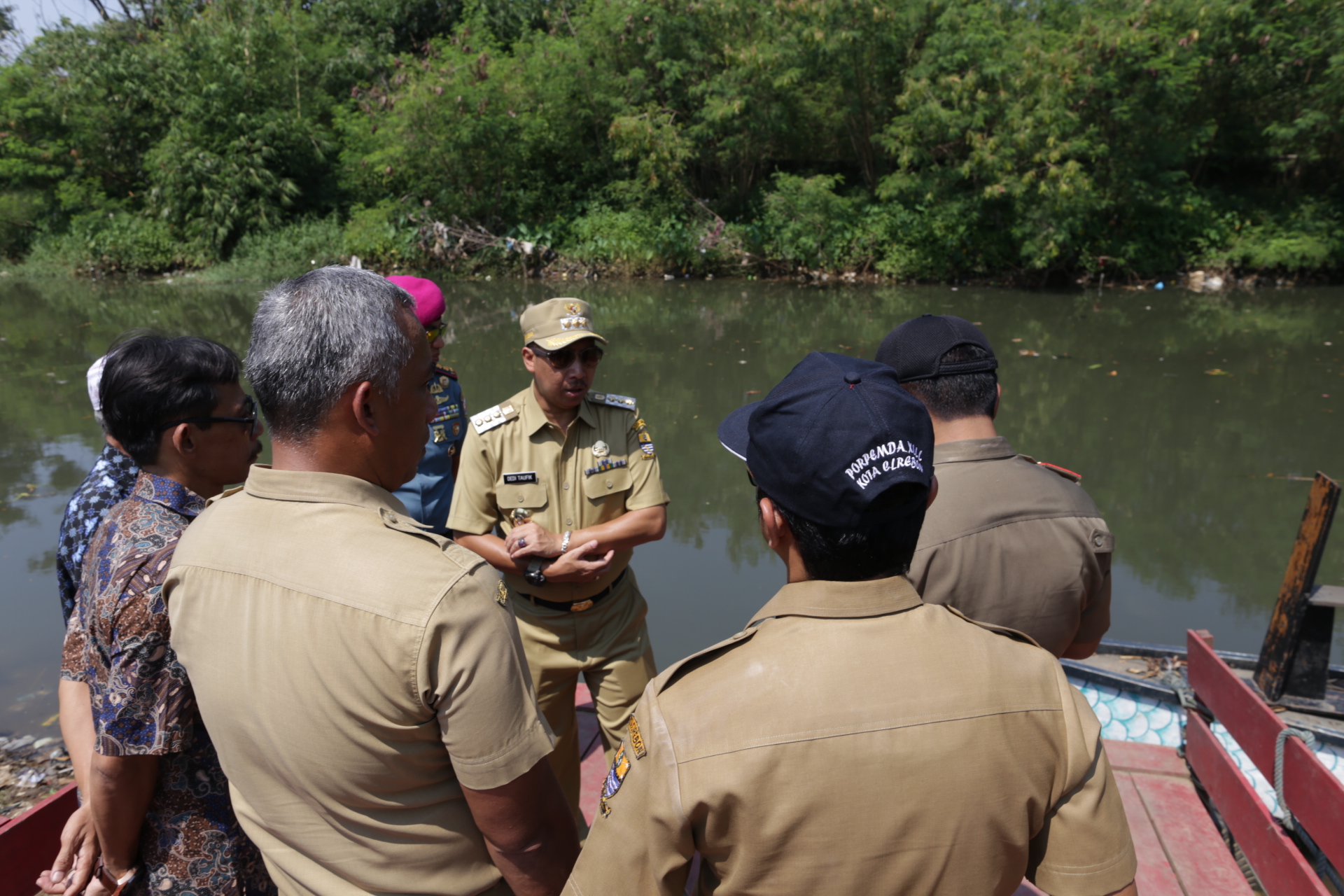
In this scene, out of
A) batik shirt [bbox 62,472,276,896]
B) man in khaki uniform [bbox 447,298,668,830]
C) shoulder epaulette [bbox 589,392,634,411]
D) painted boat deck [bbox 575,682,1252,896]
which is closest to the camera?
batik shirt [bbox 62,472,276,896]

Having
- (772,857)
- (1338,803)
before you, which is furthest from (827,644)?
(1338,803)

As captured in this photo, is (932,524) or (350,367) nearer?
(350,367)

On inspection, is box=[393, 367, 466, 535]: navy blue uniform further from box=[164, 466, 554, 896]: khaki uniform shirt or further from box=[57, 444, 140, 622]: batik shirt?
box=[164, 466, 554, 896]: khaki uniform shirt

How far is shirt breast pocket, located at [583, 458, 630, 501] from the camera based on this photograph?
2627 mm

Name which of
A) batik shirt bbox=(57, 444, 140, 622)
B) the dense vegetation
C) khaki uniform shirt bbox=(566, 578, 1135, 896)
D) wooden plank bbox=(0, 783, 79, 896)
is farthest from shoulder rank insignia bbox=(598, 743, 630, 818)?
the dense vegetation

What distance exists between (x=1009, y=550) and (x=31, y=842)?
2.30m

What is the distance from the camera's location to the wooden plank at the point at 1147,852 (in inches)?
87.4

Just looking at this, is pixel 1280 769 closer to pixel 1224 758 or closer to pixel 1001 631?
pixel 1224 758

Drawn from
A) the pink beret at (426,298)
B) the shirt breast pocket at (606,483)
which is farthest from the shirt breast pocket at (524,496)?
the pink beret at (426,298)

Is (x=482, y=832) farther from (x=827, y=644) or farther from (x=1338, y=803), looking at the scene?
(x=1338, y=803)

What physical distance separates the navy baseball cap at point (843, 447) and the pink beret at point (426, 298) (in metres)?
2.13

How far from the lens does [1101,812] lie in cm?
101

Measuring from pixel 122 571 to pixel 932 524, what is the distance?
5.02 ft

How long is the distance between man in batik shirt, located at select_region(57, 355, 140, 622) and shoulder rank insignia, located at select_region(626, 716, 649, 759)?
4.75 ft
